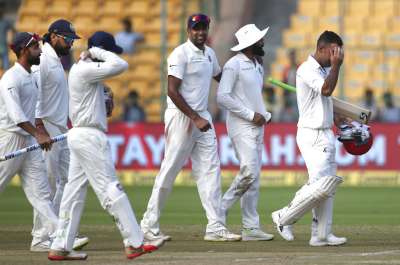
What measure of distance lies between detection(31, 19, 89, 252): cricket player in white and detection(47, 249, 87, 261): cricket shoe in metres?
1.07

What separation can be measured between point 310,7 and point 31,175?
17617mm

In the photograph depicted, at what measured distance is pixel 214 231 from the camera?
13359 millimetres

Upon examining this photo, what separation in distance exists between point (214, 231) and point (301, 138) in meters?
1.48

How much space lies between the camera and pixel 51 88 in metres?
12.8

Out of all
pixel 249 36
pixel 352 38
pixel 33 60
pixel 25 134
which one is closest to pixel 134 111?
pixel 352 38

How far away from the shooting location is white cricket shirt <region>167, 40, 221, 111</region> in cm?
1334

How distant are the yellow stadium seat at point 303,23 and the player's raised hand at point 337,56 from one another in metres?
16.1

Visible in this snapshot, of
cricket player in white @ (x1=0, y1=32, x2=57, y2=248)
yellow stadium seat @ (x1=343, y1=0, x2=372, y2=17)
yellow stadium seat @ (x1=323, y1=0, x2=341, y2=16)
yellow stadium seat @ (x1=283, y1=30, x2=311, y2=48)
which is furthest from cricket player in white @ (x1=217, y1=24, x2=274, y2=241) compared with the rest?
yellow stadium seat @ (x1=323, y1=0, x2=341, y2=16)

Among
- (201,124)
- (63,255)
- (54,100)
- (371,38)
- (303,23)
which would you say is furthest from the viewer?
(303,23)

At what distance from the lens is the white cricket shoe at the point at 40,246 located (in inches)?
489

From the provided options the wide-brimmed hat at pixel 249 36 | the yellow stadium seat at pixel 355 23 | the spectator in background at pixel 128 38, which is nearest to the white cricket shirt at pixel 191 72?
the wide-brimmed hat at pixel 249 36

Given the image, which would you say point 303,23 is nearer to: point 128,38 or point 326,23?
point 326,23

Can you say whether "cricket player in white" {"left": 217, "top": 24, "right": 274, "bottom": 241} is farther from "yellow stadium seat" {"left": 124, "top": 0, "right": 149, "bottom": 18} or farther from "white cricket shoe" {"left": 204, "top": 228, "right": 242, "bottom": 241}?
"yellow stadium seat" {"left": 124, "top": 0, "right": 149, "bottom": 18}

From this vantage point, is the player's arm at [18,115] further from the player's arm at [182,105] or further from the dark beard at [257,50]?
the dark beard at [257,50]
